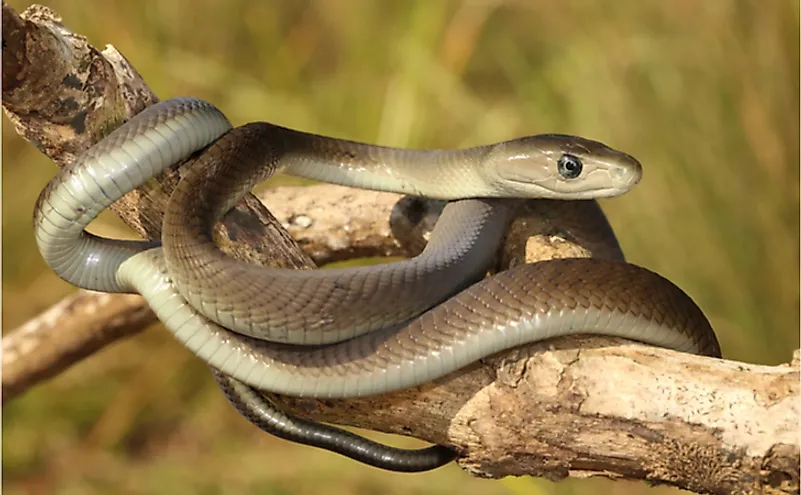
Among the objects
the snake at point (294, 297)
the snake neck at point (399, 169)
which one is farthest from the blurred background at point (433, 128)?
the snake at point (294, 297)

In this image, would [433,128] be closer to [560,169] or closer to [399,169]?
[399,169]

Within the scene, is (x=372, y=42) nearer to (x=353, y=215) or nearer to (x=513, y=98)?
(x=513, y=98)

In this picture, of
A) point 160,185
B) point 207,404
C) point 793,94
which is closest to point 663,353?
point 160,185

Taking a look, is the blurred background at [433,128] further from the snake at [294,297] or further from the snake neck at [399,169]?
the snake at [294,297]

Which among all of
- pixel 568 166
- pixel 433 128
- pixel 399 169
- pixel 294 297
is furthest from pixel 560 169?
pixel 433 128

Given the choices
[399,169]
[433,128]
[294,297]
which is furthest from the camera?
[433,128]

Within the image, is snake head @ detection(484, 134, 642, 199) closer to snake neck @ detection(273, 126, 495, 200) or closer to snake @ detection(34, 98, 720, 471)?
snake neck @ detection(273, 126, 495, 200)

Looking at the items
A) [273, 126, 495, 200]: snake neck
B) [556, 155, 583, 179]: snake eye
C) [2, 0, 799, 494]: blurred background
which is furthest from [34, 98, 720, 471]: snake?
[2, 0, 799, 494]: blurred background
